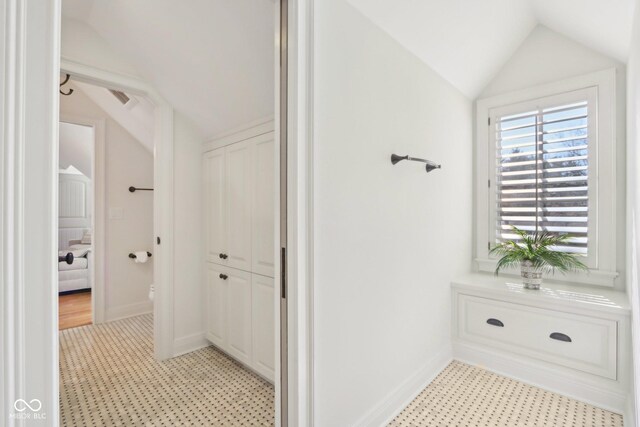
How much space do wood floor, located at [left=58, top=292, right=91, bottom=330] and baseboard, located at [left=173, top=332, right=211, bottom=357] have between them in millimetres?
1280

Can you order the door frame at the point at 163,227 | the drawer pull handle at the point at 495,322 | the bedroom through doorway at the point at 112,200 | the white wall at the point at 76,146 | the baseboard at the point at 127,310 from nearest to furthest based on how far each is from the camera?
the drawer pull handle at the point at 495,322
the door frame at the point at 163,227
the bedroom through doorway at the point at 112,200
the baseboard at the point at 127,310
the white wall at the point at 76,146

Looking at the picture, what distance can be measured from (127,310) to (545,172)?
3984 millimetres

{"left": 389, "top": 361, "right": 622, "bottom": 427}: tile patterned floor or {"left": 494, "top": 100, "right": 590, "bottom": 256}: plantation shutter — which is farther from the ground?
{"left": 494, "top": 100, "right": 590, "bottom": 256}: plantation shutter

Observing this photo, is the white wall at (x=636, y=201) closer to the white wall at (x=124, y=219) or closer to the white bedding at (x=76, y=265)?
the white wall at (x=124, y=219)

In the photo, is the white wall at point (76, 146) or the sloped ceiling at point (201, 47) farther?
the white wall at point (76, 146)

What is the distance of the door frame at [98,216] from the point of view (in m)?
3.18

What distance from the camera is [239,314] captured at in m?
2.35

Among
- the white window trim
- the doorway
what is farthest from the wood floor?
the white window trim

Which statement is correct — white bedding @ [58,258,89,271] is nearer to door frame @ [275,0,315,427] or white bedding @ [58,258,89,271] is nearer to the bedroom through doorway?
the bedroom through doorway

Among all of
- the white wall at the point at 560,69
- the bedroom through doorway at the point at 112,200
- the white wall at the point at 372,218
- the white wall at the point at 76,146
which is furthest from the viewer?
the white wall at the point at 76,146

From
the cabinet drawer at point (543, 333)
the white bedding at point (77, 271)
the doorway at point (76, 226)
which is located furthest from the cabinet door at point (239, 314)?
the white bedding at point (77, 271)

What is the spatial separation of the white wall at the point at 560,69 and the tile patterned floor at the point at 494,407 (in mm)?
916

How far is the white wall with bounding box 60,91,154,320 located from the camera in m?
3.29
